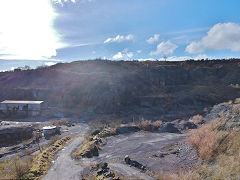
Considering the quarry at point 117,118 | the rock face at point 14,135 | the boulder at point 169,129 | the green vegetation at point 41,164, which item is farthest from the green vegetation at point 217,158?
the rock face at point 14,135

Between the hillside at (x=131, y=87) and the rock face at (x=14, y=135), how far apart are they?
13688 mm

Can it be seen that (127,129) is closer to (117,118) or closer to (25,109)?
(117,118)

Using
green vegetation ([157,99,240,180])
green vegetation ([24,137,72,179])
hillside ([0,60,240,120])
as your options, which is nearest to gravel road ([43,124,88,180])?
green vegetation ([24,137,72,179])

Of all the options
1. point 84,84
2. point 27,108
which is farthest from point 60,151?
point 84,84

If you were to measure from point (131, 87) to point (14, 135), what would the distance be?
101 feet

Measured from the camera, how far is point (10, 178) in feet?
28.8

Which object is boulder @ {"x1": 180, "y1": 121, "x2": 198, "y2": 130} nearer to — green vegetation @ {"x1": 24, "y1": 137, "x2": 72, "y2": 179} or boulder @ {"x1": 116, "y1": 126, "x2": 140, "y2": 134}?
boulder @ {"x1": 116, "y1": 126, "x2": 140, "y2": 134}

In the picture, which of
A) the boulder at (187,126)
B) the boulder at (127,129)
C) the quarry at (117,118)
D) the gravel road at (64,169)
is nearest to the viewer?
the gravel road at (64,169)

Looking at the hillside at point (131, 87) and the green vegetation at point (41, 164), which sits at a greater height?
the hillside at point (131, 87)

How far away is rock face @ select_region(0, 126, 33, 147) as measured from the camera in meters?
23.8

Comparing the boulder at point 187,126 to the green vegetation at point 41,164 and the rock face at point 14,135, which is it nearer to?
the green vegetation at point 41,164

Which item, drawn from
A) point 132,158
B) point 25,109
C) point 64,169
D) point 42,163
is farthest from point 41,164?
point 25,109

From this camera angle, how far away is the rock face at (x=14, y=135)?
23.8 m

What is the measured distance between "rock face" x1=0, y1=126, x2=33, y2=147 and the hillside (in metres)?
13.7
